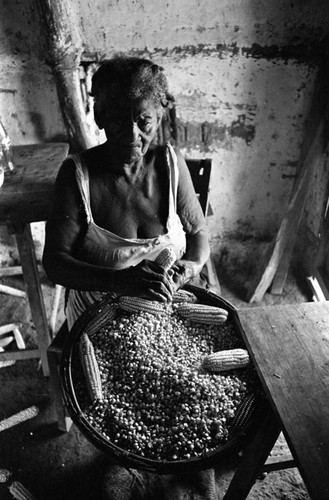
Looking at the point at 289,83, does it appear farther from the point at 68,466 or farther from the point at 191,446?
the point at 68,466

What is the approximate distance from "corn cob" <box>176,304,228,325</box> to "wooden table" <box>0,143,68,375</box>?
3.56 feet

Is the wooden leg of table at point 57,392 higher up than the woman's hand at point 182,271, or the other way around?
the woman's hand at point 182,271

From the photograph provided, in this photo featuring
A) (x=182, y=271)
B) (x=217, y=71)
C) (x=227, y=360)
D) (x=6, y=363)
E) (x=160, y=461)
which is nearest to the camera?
(x=160, y=461)

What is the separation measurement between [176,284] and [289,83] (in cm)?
214

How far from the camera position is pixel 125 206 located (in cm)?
241

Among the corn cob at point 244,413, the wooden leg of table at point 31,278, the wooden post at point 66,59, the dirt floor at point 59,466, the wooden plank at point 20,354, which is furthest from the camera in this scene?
the wooden plank at point 20,354

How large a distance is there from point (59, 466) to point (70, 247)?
1545 millimetres

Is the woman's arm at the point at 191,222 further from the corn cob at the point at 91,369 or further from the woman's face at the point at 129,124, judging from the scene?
the corn cob at the point at 91,369

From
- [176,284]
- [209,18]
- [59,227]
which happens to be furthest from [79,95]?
[176,284]

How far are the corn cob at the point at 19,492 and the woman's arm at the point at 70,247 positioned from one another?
140 cm

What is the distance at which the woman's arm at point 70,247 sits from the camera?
218 centimetres

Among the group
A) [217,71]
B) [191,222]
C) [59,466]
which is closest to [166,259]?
[191,222]

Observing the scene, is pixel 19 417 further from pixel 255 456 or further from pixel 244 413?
pixel 244 413

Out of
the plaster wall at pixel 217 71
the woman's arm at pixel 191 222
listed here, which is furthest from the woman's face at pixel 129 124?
the plaster wall at pixel 217 71
